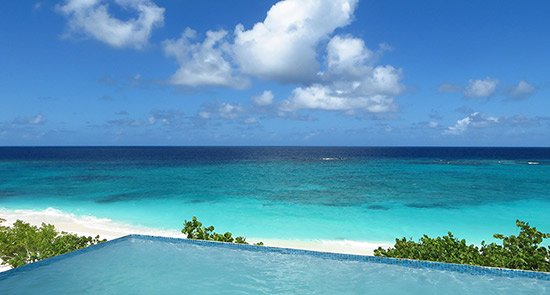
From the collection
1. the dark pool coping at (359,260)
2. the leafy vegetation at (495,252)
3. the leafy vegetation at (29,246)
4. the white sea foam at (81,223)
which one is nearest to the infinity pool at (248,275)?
the dark pool coping at (359,260)

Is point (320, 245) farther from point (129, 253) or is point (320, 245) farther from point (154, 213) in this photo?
point (154, 213)

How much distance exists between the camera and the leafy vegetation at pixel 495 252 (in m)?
7.87

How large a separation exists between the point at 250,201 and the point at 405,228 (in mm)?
10548

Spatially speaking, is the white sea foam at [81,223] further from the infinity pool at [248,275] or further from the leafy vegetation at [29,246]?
the infinity pool at [248,275]

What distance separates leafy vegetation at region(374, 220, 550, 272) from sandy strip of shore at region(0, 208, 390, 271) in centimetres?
595

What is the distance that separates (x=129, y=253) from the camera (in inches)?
366

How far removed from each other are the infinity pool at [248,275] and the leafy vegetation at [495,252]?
0.58 m

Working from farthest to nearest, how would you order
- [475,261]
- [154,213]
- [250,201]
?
[250,201], [154,213], [475,261]

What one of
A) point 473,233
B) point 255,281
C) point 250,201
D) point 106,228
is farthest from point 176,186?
point 255,281

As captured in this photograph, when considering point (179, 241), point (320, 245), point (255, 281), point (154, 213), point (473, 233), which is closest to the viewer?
point (255, 281)

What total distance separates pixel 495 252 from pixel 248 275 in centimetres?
528

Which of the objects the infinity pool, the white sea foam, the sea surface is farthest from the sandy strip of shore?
the infinity pool

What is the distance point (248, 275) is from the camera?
26.0 ft

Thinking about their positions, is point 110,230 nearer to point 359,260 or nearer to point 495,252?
point 359,260
